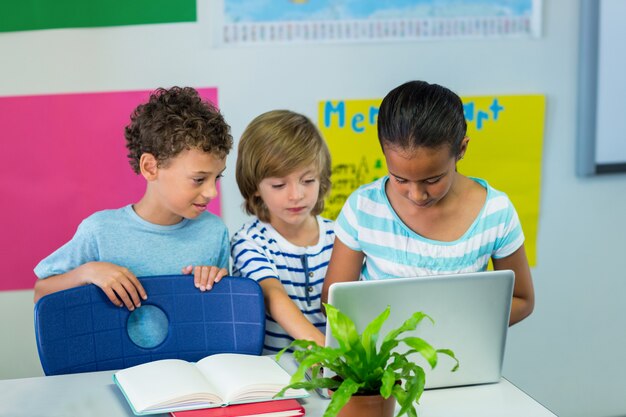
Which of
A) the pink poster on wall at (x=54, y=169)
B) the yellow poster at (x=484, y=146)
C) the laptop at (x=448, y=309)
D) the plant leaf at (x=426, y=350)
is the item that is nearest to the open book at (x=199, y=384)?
the laptop at (x=448, y=309)

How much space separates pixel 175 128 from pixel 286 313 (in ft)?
1.50

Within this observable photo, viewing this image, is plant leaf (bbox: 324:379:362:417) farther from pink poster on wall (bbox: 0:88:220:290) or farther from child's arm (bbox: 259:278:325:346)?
pink poster on wall (bbox: 0:88:220:290)

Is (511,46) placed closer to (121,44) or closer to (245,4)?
(245,4)

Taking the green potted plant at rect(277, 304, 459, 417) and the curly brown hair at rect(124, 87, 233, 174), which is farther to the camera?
the curly brown hair at rect(124, 87, 233, 174)

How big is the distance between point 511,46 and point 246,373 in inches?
62.8

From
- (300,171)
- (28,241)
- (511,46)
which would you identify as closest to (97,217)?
(300,171)

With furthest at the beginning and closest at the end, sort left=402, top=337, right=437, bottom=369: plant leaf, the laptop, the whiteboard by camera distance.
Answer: the whiteboard < the laptop < left=402, top=337, right=437, bottom=369: plant leaf

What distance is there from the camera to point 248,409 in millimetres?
1238

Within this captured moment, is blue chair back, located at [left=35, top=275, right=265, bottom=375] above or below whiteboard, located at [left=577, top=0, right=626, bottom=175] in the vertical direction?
below

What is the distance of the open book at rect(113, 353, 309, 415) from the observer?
1.22m

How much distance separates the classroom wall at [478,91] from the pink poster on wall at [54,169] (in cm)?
4

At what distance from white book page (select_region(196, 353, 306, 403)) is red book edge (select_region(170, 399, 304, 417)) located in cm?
1

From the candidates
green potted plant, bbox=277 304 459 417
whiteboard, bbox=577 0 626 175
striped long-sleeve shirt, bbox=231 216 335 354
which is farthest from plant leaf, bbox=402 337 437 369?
whiteboard, bbox=577 0 626 175

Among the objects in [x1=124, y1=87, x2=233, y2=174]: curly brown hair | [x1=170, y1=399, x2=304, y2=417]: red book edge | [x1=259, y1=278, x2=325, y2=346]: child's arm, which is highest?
[x1=124, y1=87, x2=233, y2=174]: curly brown hair
